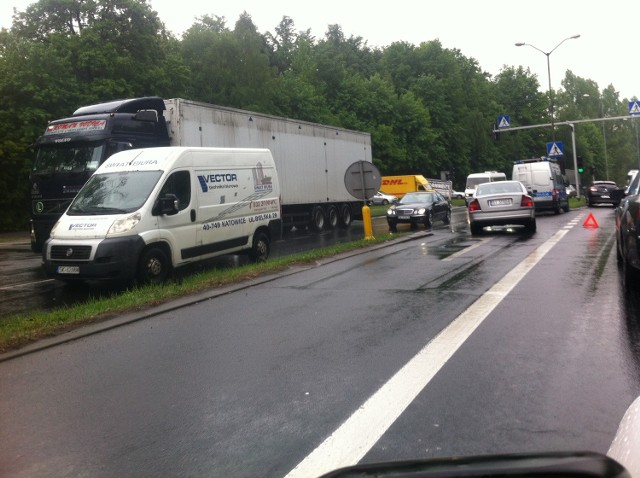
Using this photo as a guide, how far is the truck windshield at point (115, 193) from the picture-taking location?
36.5 ft

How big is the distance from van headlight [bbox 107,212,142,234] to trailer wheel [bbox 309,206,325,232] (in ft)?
47.2

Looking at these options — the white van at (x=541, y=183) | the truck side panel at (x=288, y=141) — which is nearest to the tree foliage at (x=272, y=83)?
the truck side panel at (x=288, y=141)

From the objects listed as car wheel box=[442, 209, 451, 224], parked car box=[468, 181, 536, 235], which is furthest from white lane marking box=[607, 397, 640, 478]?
car wheel box=[442, 209, 451, 224]

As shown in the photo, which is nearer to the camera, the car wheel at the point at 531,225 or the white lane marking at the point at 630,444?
the white lane marking at the point at 630,444

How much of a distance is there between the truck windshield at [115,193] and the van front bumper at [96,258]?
710 millimetres

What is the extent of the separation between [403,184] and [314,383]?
164ft

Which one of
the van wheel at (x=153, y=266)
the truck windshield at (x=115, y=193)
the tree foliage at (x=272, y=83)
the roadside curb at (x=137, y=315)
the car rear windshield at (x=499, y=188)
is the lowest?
the roadside curb at (x=137, y=315)

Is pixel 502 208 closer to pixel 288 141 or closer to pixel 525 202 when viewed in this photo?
pixel 525 202

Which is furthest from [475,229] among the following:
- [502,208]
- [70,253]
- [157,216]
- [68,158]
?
[70,253]

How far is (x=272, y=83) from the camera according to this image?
50.8 meters

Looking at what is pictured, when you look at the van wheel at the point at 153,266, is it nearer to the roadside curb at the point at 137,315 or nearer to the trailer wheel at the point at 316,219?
the roadside curb at the point at 137,315

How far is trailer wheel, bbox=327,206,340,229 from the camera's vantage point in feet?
85.7

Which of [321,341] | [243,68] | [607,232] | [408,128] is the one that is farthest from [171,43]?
[321,341]

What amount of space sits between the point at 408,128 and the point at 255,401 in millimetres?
59168
